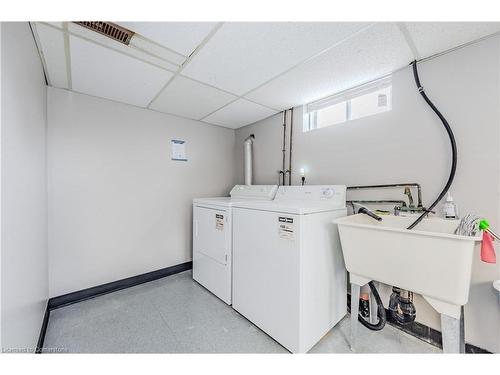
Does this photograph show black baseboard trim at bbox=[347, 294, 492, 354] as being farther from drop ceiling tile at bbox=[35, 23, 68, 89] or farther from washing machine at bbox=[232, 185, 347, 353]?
Result: drop ceiling tile at bbox=[35, 23, 68, 89]

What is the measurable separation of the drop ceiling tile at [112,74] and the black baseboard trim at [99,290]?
197 cm

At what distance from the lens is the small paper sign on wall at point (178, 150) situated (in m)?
2.59

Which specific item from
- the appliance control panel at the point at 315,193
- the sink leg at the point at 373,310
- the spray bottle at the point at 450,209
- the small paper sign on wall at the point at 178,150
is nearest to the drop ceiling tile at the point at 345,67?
the appliance control panel at the point at 315,193

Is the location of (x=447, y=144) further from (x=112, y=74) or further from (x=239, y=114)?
(x=112, y=74)

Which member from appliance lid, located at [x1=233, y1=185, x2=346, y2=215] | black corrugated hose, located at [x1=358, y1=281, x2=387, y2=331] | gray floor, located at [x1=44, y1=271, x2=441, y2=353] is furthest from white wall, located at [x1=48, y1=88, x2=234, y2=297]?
black corrugated hose, located at [x1=358, y1=281, x2=387, y2=331]

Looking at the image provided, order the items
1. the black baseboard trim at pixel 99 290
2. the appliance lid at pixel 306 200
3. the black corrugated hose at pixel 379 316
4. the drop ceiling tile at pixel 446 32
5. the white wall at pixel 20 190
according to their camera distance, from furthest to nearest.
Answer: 1. the black baseboard trim at pixel 99 290
2. the black corrugated hose at pixel 379 316
3. the appliance lid at pixel 306 200
4. the drop ceiling tile at pixel 446 32
5. the white wall at pixel 20 190

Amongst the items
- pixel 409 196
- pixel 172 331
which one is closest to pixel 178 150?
pixel 172 331

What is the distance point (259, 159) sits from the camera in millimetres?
2820

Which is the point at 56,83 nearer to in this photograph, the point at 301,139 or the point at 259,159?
the point at 259,159

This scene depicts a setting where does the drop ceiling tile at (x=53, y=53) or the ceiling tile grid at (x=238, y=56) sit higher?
the ceiling tile grid at (x=238, y=56)

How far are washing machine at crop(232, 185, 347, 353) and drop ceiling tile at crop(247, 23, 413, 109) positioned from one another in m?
0.93

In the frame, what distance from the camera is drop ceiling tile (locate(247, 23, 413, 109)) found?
1.25 metres

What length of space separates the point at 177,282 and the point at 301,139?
2.21 metres

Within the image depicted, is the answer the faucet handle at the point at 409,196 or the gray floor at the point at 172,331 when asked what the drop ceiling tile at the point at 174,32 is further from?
the gray floor at the point at 172,331
